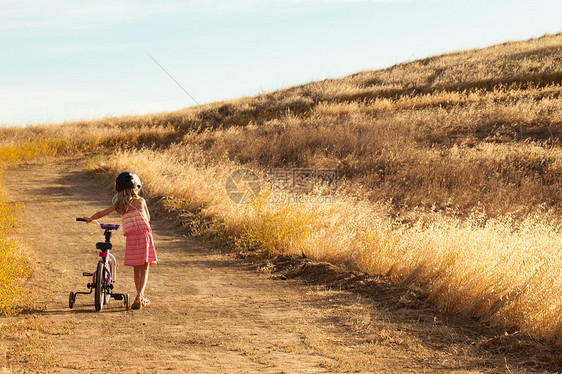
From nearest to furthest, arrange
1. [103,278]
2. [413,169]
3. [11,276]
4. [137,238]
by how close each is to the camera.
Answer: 1. [103,278]
2. [137,238]
3. [11,276]
4. [413,169]

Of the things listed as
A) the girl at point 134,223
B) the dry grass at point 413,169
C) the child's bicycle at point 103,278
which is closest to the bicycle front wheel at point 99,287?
the child's bicycle at point 103,278

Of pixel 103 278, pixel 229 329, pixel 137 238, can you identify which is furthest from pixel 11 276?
pixel 229 329

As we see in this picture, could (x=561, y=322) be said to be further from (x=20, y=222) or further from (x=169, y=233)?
(x=20, y=222)

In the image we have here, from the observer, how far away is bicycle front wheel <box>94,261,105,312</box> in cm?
586

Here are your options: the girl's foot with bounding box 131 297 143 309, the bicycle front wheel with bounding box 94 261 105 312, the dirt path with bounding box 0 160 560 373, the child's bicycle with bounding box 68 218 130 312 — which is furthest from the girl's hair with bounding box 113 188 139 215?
the dirt path with bounding box 0 160 560 373

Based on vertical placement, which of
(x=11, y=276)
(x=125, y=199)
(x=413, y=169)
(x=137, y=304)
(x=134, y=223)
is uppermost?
(x=125, y=199)

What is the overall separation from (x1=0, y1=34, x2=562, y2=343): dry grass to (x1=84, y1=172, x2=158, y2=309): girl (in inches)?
122

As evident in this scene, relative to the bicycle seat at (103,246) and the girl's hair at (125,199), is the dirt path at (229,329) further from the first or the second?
the girl's hair at (125,199)

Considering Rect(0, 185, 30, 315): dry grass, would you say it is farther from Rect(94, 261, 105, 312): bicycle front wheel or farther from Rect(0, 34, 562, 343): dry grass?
Rect(0, 34, 562, 343): dry grass

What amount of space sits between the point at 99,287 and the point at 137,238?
0.72 m

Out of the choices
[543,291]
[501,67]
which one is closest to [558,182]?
[543,291]

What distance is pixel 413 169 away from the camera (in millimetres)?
15406

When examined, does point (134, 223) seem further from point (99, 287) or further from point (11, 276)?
point (11, 276)

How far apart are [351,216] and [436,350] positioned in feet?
16.0
